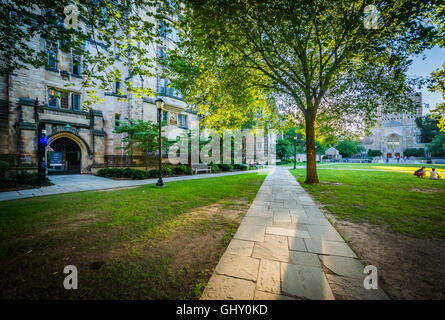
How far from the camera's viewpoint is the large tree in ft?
19.8

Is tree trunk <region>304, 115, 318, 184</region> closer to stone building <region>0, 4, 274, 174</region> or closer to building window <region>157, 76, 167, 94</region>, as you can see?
stone building <region>0, 4, 274, 174</region>

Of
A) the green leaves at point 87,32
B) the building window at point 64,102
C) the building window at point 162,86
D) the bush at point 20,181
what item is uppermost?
the building window at point 162,86

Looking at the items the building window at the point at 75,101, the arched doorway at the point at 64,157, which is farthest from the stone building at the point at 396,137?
the arched doorway at the point at 64,157

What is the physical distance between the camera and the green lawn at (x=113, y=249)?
184 cm

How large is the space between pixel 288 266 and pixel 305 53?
10.4 m

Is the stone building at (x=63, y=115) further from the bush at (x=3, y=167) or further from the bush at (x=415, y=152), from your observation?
the bush at (x=415, y=152)

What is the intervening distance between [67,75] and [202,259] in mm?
21533

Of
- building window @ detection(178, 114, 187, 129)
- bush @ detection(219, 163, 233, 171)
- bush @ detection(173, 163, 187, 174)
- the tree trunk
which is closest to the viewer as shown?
the tree trunk

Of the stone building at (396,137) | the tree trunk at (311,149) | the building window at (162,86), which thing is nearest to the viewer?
the tree trunk at (311,149)

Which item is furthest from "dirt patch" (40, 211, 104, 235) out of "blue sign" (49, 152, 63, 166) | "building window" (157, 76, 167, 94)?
"building window" (157, 76, 167, 94)

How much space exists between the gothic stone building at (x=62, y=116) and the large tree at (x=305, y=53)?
4.85m

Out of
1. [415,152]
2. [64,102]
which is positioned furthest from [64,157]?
[415,152]

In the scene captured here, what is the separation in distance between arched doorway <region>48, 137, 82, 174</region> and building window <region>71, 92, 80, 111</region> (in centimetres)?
324
